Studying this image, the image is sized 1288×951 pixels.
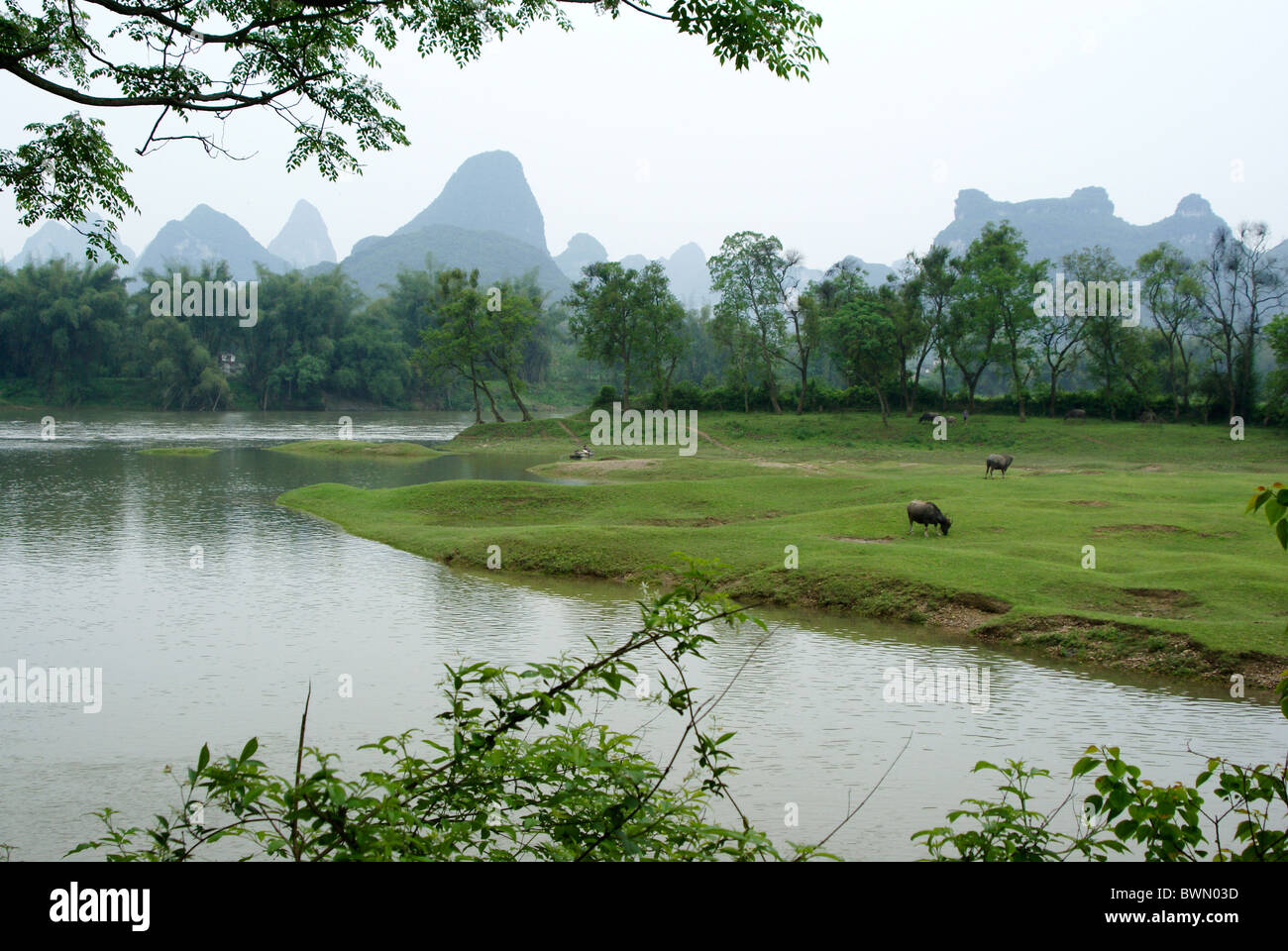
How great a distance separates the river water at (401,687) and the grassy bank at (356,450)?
83.9ft

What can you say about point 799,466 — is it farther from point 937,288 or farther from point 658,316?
point 658,316

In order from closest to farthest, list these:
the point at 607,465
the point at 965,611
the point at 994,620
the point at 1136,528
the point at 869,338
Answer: the point at 994,620, the point at 965,611, the point at 1136,528, the point at 607,465, the point at 869,338

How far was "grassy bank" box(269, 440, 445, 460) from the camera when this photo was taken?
50562mm

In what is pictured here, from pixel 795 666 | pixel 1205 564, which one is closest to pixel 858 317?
pixel 1205 564

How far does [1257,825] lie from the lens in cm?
342

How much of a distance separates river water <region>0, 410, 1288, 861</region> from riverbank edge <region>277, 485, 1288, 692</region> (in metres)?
0.51

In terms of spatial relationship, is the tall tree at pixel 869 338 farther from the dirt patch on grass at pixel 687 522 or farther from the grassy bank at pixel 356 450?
the dirt patch on grass at pixel 687 522

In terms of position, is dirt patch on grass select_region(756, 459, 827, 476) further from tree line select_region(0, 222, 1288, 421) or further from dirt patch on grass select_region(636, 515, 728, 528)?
tree line select_region(0, 222, 1288, 421)

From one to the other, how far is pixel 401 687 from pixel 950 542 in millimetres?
13810

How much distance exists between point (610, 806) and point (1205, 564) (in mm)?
17463

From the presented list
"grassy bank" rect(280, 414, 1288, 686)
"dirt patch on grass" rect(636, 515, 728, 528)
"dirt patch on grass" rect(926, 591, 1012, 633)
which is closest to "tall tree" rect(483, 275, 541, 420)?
"grassy bank" rect(280, 414, 1288, 686)

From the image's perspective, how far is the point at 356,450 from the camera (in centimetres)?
5150

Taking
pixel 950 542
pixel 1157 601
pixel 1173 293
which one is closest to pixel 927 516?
pixel 950 542

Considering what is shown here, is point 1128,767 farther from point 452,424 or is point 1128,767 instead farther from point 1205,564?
point 452,424
